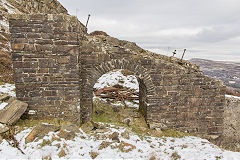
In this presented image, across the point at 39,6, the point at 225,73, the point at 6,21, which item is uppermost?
the point at 39,6

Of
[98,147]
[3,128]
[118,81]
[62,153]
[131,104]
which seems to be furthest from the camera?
[118,81]

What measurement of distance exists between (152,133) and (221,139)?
3728mm

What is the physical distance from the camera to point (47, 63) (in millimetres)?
5020

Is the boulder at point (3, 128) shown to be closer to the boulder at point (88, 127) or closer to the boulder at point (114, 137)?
the boulder at point (88, 127)

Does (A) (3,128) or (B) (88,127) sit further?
(B) (88,127)

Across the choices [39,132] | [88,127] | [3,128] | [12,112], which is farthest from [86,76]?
[3,128]

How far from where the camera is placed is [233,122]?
7.45m

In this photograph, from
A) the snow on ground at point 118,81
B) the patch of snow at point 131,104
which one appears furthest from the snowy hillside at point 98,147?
the snow on ground at point 118,81

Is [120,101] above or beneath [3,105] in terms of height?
beneath

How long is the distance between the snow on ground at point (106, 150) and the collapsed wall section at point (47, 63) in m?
1.05

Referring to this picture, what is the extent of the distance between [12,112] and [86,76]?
2.60 metres

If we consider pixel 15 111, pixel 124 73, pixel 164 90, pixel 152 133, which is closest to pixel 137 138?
pixel 152 133

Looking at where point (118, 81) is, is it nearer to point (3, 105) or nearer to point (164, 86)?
point (164, 86)

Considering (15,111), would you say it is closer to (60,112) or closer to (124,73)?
(60,112)
